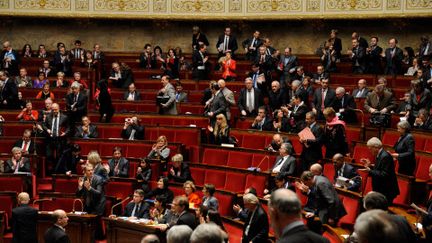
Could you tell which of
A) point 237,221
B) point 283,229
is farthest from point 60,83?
point 283,229

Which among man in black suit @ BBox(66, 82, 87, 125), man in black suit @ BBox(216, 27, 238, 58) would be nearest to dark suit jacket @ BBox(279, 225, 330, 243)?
man in black suit @ BBox(66, 82, 87, 125)

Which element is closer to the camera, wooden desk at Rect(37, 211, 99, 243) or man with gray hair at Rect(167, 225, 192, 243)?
man with gray hair at Rect(167, 225, 192, 243)

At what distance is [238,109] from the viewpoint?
37.3ft

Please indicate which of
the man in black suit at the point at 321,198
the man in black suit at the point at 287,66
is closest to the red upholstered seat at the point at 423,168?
the man in black suit at the point at 321,198

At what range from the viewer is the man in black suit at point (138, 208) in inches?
312

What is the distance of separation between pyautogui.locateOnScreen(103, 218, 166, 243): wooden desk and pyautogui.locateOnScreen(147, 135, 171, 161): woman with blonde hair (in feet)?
6.10

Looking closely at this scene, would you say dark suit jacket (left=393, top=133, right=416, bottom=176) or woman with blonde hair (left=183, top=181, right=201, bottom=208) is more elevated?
dark suit jacket (left=393, top=133, right=416, bottom=176)

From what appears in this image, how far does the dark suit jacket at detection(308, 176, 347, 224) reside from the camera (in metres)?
6.48

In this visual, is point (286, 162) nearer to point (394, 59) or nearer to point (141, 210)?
point (141, 210)

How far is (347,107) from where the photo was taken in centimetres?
1009

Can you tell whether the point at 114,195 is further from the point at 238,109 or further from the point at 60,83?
the point at 60,83

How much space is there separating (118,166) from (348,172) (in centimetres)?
309

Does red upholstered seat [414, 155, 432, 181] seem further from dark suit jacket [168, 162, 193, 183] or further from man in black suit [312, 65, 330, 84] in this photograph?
man in black suit [312, 65, 330, 84]

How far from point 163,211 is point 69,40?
29.0 ft
